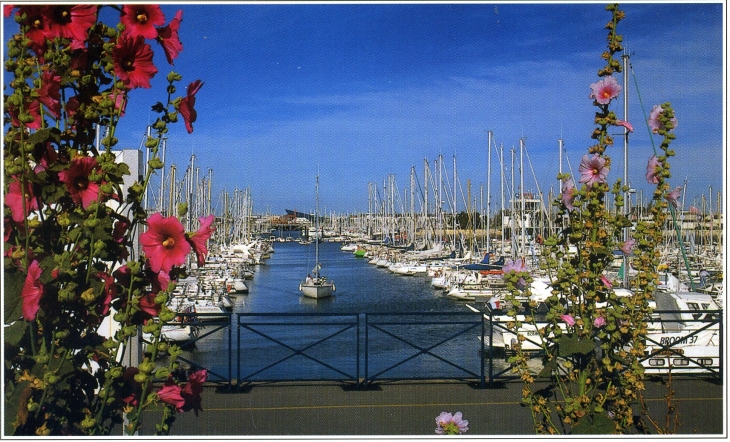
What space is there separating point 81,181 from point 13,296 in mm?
282

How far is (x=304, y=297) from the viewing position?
27109mm

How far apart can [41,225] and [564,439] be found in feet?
5.82

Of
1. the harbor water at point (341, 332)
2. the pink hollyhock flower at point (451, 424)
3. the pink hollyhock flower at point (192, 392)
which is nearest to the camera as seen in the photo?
the pink hollyhock flower at point (192, 392)

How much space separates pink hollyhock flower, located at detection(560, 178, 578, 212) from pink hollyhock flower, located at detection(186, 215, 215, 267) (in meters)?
1.21

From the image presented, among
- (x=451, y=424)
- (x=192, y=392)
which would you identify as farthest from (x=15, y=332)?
(x=451, y=424)

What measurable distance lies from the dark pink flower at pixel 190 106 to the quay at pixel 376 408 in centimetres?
242

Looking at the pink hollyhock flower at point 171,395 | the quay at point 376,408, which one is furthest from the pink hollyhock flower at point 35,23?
the quay at point 376,408

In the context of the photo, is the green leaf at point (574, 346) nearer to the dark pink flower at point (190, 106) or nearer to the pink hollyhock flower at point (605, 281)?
the pink hollyhock flower at point (605, 281)

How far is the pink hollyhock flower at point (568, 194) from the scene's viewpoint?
2.12 meters

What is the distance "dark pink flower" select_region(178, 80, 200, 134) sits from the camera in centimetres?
145

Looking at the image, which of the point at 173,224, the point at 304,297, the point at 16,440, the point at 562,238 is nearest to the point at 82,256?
the point at 173,224

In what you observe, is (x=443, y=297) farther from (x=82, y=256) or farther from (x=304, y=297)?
(x=82, y=256)

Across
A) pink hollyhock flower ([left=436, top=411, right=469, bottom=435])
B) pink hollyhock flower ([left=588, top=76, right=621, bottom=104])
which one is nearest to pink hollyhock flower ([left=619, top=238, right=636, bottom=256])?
pink hollyhock flower ([left=588, top=76, right=621, bottom=104])

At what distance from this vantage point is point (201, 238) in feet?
4.69
